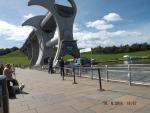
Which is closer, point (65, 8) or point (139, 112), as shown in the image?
point (139, 112)

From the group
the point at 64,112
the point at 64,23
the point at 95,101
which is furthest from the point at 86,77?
the point at 64,23

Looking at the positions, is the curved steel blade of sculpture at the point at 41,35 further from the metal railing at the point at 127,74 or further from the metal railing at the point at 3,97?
the metal railing at the point at 3,97

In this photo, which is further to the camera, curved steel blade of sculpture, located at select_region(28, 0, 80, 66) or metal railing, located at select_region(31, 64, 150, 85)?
curved steel blade of sculpture, located at select_region(28, 0, 80, 66)

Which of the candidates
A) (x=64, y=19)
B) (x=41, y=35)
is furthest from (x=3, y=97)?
(x=41, y=35)

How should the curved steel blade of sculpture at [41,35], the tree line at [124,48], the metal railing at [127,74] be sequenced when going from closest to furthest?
the metal railing at [127,74], the curved steel blade of sculpture at [41,35], the tree line at [124,48]

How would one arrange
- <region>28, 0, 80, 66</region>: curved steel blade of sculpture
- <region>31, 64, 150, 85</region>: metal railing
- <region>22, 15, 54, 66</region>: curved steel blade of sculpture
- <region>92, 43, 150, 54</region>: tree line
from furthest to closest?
<region>92, 43, 150, 54</region>: tree line, <region>22, 15, 54, 66</region>: curved steel blade of sculpture, <region>28, 0, 80, 66</region>: curved steel blade of sculpture, <region>31, 64, 150, 85</region>: metal railing

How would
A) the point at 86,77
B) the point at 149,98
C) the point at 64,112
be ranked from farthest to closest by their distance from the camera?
the point at 86,77 → the point at 149,98 → the point at 64,112

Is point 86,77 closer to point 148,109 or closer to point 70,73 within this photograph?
point 70,73

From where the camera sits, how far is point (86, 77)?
20.6m

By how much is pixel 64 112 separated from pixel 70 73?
1664 centimetres

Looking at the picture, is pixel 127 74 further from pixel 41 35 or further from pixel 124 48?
pixel 124 48

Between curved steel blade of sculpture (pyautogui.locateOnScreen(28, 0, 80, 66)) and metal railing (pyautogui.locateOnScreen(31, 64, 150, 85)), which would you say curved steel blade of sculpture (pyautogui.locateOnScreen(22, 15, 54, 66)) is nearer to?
curved steel blade of sculpture (pyautogui.locateOnScreen(28, 0, 80, 66))

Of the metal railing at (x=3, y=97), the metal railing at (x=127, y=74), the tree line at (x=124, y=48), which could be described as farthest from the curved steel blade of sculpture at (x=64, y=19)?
the tree line at (x=124, y=48)

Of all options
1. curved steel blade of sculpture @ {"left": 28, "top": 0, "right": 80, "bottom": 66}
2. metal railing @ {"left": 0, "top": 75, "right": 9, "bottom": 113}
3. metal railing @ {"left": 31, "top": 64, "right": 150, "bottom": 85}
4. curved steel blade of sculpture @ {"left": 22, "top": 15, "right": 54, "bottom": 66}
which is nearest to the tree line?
curved steel blade of sculpture @ {"left": 22, "top": 15, "right": 54, "bottom": 66}
